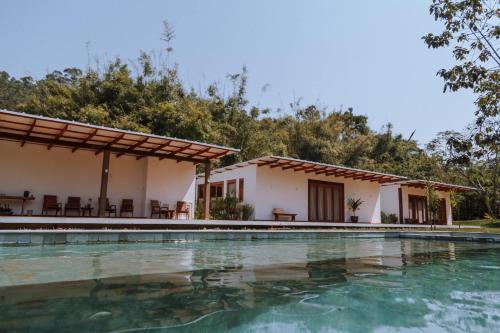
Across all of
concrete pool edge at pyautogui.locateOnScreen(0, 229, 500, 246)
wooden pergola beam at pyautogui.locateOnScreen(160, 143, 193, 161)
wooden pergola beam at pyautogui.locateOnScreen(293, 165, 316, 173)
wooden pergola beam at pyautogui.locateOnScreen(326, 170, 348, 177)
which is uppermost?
wooden pergola beam at pyautogui.locateOnScreen(160, 143, 193, 161)

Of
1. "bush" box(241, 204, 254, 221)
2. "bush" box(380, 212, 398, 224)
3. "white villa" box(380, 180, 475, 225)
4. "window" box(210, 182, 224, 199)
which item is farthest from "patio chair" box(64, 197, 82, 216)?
"white villa" box(380, 180, 475, 225)

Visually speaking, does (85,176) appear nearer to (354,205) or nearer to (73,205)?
(73,205)

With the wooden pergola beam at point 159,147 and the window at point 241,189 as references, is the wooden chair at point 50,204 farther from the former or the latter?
the window at point 241,189

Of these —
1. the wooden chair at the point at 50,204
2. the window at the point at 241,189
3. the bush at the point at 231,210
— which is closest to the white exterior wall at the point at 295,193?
the bush at the point at 231,210

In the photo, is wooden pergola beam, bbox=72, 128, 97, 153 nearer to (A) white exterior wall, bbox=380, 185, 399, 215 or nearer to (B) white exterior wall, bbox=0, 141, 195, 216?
(B) white exterior wall, bbox=0, 141, 195, 216

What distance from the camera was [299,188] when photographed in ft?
55.2

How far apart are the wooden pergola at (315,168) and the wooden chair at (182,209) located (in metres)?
3.19

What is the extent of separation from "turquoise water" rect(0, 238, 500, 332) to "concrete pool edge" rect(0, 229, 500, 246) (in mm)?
1826

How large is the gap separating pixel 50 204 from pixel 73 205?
0.68 m

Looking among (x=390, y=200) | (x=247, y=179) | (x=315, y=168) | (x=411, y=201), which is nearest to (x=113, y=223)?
(x=247, y=179)

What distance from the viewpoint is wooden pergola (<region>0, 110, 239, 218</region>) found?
9.50 metres

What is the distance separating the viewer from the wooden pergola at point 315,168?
47.3 ft

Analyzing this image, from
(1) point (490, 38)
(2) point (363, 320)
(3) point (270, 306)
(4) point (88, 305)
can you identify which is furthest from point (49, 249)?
(1) point (490, 38)

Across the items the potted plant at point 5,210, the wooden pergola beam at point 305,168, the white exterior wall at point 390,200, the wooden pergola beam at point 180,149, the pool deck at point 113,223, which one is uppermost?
the wooden pergola beam at point 180,149
